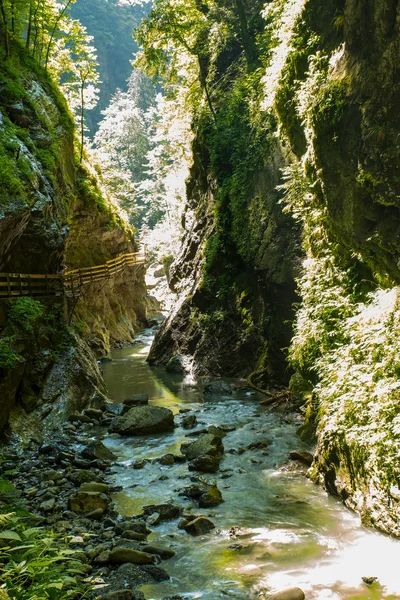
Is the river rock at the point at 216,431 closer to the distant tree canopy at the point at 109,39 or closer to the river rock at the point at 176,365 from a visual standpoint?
the river rock at the point at 176,365

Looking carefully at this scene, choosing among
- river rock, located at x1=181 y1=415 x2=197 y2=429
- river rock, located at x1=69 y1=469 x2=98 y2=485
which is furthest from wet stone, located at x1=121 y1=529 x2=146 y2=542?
river rock, located at x1=181 y1=415 x2=197 y2=429

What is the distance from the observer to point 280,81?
11102mm

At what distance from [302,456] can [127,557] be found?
4518 millimetres

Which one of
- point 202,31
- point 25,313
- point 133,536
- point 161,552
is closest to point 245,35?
point 202,31

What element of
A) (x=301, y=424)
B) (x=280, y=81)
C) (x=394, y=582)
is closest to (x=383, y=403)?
(x=394, y=582)

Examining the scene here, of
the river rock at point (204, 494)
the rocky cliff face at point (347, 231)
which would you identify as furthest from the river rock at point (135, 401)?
the river rock at point (204, 494)

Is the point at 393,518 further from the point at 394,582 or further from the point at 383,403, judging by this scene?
the point at 383,403

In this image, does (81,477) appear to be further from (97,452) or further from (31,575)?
(31,575)

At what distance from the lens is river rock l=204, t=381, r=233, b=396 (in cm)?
1664

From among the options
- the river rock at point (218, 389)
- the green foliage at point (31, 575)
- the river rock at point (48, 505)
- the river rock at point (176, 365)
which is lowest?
the river rock at point (48, 505)

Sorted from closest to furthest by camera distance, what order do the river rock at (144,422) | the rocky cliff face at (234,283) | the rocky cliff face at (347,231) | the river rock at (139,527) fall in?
the rocky cliff face at (347,231), the river rock at (139,527), the river rock at (144,422), the rocky cliff face at (234,283)

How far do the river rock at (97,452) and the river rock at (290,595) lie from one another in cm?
603

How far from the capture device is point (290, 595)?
5609 mm

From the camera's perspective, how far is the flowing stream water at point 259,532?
6055 millimetres
